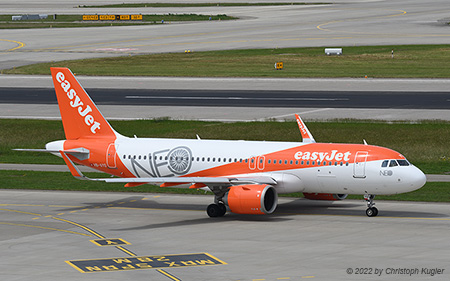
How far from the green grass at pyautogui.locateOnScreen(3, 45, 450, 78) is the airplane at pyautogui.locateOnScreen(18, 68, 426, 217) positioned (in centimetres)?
5932

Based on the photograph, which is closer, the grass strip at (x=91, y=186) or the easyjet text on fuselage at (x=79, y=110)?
the easyjet text on fuselage at (x=79, y=110)

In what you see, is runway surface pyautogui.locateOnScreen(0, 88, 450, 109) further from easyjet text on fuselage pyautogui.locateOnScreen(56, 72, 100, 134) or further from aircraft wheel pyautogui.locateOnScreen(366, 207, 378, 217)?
aircraft wheel pyautogui.locateOnScreen(366, 207, 378, 217)

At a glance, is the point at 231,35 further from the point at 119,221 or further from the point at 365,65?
the point at 119,221

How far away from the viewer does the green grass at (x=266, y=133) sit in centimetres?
6588

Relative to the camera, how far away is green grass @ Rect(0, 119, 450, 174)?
65.9m

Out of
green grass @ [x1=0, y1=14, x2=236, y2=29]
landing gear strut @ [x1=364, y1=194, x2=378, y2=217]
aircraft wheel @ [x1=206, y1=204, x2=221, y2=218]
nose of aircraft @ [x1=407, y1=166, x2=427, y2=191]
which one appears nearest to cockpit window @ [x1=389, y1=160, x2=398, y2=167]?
nose of aircraft @ [x1=407, y1=166, x2=427, y2=191]

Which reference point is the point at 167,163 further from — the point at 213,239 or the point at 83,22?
the point at 83,22

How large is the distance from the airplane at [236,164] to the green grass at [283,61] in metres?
59.3

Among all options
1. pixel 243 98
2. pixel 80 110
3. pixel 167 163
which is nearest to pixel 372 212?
pixel 167 163

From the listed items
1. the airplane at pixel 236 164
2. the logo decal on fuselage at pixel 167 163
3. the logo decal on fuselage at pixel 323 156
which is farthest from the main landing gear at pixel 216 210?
the logo decal on fuselage at pixel 323 156

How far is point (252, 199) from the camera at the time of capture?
4350 centimetres

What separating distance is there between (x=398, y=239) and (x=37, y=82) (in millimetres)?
77649

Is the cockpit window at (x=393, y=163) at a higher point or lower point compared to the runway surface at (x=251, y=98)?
lower

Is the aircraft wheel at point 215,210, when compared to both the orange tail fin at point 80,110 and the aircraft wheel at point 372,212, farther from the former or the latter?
the orange tail fin at point 80,110
